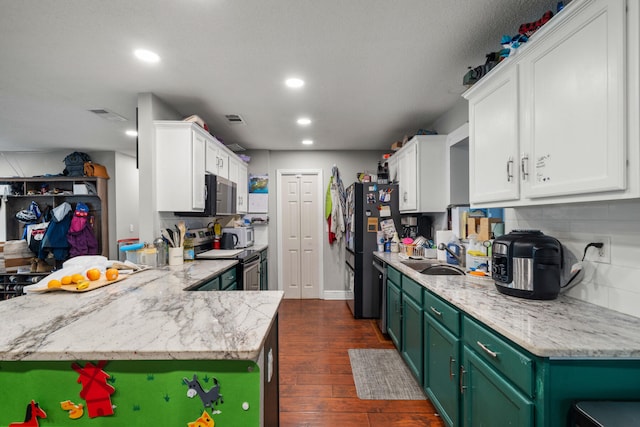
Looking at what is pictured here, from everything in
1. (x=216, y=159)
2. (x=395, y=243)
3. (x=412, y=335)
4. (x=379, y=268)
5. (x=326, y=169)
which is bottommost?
(x=412, y=335)

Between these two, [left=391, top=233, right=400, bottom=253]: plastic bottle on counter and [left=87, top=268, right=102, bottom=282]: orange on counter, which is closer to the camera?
[left=87, top=268, right=102, bottom=282]: orange on counter

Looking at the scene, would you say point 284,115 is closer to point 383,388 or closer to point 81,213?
point 383,388

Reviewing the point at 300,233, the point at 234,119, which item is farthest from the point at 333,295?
the point at 234,119

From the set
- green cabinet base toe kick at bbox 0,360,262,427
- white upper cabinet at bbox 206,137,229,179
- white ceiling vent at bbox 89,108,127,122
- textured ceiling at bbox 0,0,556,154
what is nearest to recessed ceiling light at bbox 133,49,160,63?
textured ceiling at bbox 0,0,556,154

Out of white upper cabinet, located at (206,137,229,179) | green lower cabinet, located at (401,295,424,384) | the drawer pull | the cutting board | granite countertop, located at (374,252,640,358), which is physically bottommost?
green lower cabinet, located at (401,295,424,384)

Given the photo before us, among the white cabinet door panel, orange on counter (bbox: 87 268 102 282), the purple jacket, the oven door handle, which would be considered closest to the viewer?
the white cabinet door panel

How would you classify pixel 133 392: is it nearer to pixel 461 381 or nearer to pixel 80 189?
pixel 461 381

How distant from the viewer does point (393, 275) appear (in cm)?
291

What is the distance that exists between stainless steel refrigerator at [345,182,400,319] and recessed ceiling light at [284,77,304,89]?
162 centimetres

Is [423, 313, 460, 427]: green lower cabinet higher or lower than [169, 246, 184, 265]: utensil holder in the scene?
lower

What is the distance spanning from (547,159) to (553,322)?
2.38 ft

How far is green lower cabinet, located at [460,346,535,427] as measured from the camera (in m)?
1.09

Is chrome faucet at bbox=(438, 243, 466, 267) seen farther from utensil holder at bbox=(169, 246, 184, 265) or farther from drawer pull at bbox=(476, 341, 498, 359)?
utensil holder at bbox=(169, 246, 184, 265)

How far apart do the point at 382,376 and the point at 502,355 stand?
4.95ft
